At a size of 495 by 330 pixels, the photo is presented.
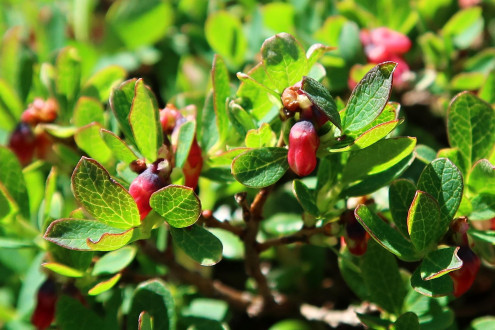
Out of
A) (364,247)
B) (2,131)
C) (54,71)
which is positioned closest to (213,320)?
(364,247)

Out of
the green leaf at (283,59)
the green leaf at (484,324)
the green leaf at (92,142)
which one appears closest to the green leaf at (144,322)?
the green leaf at (92,142)

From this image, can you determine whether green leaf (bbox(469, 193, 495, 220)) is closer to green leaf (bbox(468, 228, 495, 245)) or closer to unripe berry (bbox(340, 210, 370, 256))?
green leaf (bbox(468, 228, 495, 245))

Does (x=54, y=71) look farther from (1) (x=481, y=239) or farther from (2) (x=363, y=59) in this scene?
(1) (x=481, y=239)

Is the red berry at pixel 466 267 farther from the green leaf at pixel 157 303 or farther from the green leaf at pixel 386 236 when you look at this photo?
the green leaf at pixel 157 303

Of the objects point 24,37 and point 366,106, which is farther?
point 24,37

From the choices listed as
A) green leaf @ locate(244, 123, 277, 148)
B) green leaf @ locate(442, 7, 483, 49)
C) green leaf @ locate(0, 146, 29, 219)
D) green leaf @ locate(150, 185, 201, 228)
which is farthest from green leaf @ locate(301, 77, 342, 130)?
green leaf @ locate(442, 7, 483, 49)

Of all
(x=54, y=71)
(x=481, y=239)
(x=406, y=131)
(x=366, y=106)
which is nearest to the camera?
(x=366, y=106)
